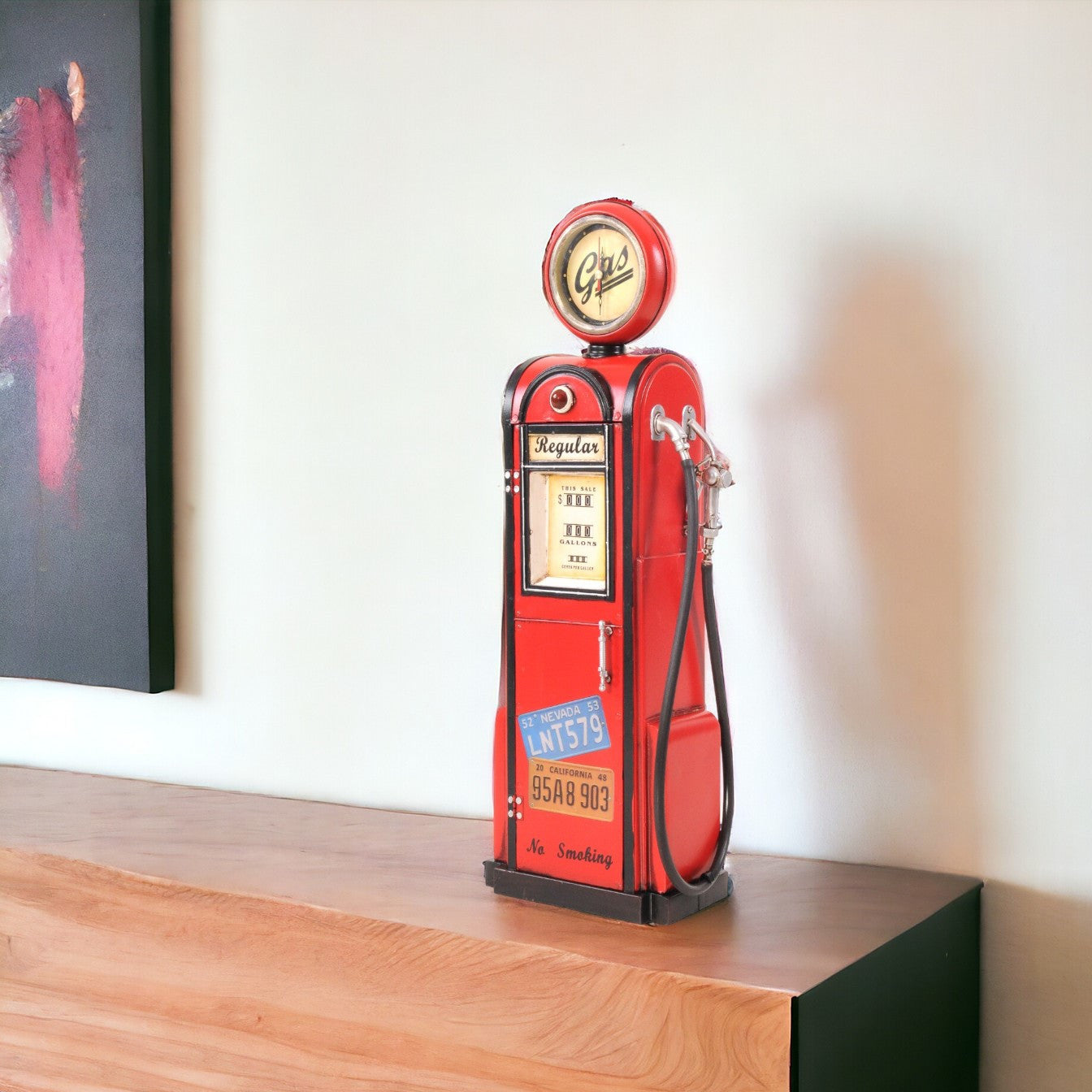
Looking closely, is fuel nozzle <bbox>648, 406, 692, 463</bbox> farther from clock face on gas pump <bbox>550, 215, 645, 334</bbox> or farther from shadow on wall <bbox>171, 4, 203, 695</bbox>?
shadow on wall <bbox>171, 4, 203, 695</bbox>

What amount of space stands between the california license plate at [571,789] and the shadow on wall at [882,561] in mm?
414

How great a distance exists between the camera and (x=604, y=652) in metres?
1.45

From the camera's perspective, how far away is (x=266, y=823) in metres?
1.94

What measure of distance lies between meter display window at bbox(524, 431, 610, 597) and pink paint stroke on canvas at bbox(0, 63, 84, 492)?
3.53ft

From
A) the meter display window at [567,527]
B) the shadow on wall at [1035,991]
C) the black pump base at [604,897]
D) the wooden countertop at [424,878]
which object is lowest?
the shadow on wall at [1035,991]

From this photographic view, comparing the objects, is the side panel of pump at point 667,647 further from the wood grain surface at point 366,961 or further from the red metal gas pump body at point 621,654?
the wood grain surface at point 366,961

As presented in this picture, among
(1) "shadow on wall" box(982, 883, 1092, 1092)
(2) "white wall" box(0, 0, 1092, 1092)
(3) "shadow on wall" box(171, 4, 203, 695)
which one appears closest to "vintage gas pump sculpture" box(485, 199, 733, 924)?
(2) "white wall" box(0, 0, 1092, 1092)

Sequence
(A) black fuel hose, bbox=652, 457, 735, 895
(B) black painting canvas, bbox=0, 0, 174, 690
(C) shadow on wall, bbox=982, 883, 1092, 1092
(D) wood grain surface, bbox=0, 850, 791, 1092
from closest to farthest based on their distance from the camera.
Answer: (D) wood grain surface, bbox=0, 850, 791, 1092, (A) black fuel hose, bbox=652, 457, 735, 895, (C) shadow on wall, bbox=982, 883, 1092, 1092, (B) black painting canvas, bbox=0, 0, 174, 690

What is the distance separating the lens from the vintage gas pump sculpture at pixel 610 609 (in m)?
1.45

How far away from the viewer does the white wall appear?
161 centimetres

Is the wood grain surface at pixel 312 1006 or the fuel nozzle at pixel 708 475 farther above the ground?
the fuel nozzle at pixel 708 475

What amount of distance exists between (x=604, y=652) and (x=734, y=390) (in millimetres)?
517

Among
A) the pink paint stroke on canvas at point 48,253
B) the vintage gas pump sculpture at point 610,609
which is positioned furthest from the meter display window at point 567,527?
the pink paint stroke on canvas at point 48,253

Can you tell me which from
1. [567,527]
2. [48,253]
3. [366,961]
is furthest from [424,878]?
[48,253]
